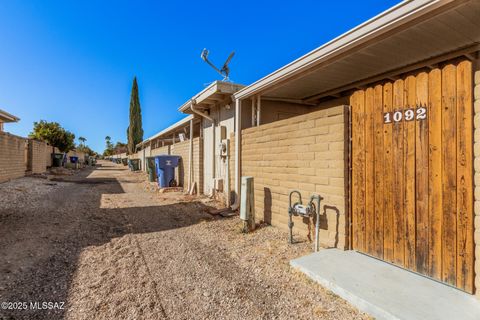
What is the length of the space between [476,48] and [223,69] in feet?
19.3

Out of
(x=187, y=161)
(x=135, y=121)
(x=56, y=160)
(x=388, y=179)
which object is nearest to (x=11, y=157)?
(x=187, y=161)

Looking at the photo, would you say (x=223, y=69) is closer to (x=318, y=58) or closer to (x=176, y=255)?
(x=318, y=58)

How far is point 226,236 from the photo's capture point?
4.43 meters

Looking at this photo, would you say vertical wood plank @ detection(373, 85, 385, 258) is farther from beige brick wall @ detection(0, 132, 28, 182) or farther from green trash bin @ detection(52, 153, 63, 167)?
green trash bin @ detection(52, 153, 63, 167)

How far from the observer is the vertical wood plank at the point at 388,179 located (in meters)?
2.87

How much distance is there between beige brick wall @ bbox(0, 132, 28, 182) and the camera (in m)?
10.5

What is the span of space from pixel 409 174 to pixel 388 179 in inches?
9.6

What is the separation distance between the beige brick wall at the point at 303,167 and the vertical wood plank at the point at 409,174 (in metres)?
0.78

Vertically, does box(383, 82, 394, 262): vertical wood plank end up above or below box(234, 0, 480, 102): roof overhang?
below

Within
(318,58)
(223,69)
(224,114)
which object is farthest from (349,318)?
(223,69)

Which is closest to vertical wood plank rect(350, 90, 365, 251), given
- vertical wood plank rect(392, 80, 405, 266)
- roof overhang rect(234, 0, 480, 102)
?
vertical wood plank rect(392, 80, 405, 266)

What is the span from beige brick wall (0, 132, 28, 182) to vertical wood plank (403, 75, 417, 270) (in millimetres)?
14108

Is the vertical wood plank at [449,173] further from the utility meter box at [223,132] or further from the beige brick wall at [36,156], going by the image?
the beige brick wall at [36,156]

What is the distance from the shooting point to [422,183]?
2582mm
